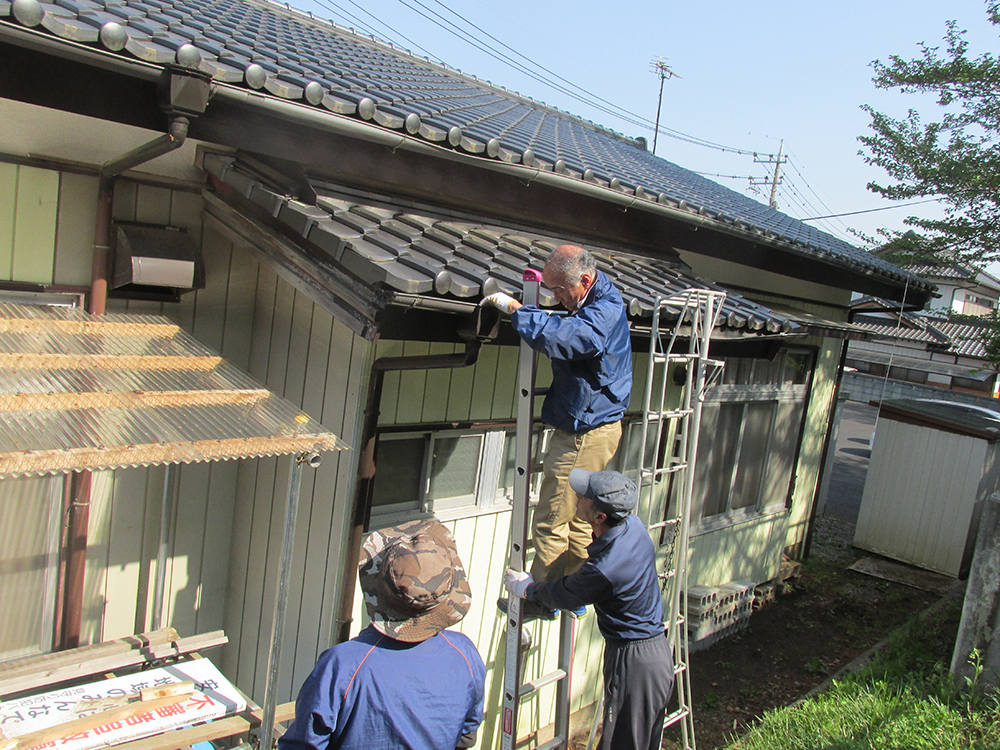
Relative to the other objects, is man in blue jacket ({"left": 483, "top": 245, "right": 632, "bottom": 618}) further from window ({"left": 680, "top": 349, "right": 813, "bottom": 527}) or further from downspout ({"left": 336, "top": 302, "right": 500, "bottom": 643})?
window ({"left": 680, "top": 349, "right": 813, "bottom": 527})

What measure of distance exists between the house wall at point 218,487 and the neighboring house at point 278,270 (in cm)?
1

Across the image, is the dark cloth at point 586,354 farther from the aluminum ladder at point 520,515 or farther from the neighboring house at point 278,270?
the neighboring house at point 278,270

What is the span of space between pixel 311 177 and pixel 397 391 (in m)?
1.30

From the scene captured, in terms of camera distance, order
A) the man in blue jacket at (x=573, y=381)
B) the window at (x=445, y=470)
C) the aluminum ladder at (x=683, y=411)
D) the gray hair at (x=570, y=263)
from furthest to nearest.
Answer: the aluminum ladder at (x=683, y=411)
the window at (x=445, y=470)
the gray hair at (x=570, y=263)
the man in blue jacket at (x=573, y=381)

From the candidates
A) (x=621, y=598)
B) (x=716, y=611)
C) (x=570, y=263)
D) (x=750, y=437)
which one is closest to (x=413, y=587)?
(x=621, y=598)

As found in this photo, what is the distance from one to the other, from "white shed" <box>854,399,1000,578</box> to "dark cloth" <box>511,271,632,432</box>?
8298mm

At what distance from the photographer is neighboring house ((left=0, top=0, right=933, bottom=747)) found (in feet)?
9.91

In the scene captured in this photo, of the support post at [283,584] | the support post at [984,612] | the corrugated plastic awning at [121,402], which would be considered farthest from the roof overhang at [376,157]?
the support post at [984,612]

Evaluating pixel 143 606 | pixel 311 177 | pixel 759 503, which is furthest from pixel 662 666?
pixel 759 503

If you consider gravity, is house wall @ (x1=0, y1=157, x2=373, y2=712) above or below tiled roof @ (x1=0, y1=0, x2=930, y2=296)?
below

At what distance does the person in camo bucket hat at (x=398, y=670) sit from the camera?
2.01 meters

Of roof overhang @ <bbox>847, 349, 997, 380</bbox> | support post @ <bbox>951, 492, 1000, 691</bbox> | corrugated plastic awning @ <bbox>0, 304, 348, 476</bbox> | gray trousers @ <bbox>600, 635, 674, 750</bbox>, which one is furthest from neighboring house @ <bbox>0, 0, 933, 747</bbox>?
roof overhang @ <bbox>847, 349, 997, 380</bbox>

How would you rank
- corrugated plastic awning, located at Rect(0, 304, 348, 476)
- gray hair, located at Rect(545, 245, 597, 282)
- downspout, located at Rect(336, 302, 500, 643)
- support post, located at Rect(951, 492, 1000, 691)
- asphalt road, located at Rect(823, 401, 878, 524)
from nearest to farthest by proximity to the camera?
corrugated plastic awning, located at Rect(0, 304, 348, 476), gray hair, located at Rect(545, 245, 597, 282), downspout, located at Rect(336, 302, 500, 643), support post, located at Rect(951, 492, 1000, 691), asphalt road, located at Rect(823, 401, 878, 524)

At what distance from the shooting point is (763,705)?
5801mm
